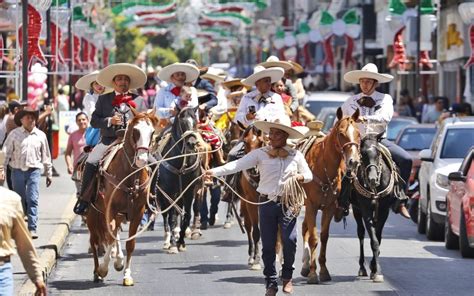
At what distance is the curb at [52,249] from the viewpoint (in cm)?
1493

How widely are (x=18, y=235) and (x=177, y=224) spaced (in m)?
10.9

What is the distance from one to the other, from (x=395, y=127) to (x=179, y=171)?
13.7 metres

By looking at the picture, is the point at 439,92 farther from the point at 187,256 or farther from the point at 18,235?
the point at 18,235

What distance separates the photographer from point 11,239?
922cm

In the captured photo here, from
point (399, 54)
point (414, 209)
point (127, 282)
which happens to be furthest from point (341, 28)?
point (127, 282)

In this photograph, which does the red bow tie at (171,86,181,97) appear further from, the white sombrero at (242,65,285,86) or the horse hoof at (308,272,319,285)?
the horse hoof at (308,272,319,285)

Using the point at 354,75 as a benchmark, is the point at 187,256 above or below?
below

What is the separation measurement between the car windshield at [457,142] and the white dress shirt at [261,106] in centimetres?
528

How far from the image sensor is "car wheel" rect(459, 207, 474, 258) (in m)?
18.5

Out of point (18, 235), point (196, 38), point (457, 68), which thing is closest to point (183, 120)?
point (18, 235)

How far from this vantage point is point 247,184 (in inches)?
678

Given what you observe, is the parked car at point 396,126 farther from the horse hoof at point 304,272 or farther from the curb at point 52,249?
the horse hoof at point 304,272

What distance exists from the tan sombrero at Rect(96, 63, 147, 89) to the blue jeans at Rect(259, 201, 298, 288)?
11.4 ft

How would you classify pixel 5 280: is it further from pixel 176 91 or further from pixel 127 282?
pixel 176 91
